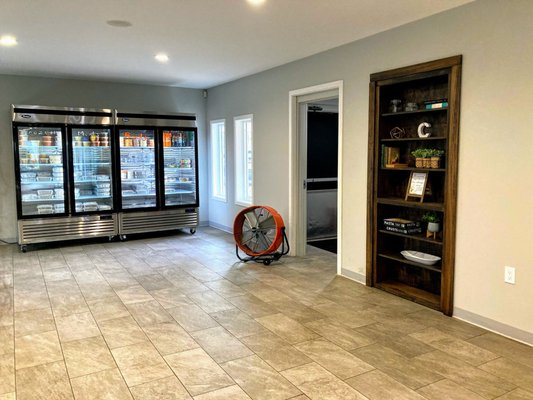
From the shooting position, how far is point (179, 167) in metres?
7.32

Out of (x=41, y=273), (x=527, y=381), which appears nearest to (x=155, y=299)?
(x=41, y=273)

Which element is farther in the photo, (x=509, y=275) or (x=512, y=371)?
(x=509, y=275)

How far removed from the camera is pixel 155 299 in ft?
13.4

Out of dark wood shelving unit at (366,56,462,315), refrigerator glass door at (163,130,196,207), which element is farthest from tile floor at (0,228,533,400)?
refrigerator glass door at (163,130,196,207)

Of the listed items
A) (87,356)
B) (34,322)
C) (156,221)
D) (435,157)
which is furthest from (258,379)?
(156,221)

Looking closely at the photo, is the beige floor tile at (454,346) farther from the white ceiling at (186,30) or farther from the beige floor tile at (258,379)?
the white ceiling at (186,30)

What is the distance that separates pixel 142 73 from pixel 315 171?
2.97 meters

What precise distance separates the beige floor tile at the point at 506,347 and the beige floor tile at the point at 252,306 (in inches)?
63.0

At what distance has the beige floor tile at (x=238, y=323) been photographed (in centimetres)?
333

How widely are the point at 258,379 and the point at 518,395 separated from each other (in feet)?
4.87

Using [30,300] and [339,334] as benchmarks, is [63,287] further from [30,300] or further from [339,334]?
[339,334]

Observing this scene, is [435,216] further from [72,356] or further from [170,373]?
[72,356]

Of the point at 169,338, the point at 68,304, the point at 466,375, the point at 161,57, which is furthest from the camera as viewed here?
the point at 161,57

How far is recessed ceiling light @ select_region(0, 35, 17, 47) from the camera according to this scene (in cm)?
432
